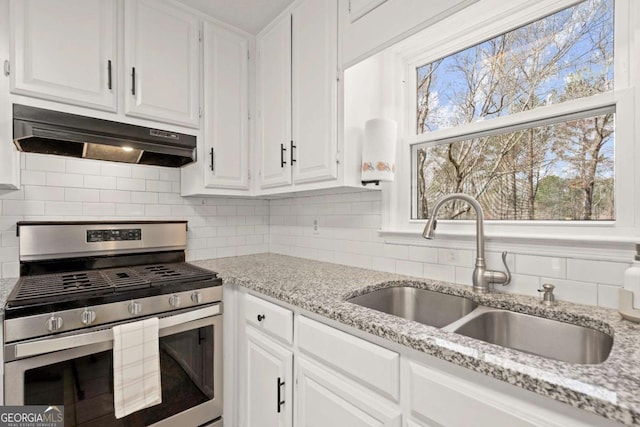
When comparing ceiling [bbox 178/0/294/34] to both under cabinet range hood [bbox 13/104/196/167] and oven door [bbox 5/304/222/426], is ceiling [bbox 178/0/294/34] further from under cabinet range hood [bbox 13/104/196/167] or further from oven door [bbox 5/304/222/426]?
oven door [bbox 5/304/222/426]

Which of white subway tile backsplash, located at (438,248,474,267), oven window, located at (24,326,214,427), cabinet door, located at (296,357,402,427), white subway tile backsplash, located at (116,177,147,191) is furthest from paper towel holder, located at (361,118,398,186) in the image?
white subway tile backsplash, located at (116,177,147,191)

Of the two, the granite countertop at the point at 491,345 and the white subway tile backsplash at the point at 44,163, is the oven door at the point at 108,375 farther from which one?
the white subway tile backsplash at the point at 44,163

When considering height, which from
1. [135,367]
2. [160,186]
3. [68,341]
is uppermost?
[160,186]

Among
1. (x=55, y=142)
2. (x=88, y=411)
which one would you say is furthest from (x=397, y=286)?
(x=55, y=142)

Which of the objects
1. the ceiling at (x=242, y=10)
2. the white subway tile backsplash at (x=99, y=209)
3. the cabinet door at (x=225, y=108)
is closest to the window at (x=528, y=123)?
the ceiling at (x=242, y=10)

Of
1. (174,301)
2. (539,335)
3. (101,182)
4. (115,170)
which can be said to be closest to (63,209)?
(101,182)

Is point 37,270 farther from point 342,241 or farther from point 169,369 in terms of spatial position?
point 342,241

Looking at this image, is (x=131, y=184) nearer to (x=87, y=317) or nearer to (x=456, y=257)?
(x=87, y=317)

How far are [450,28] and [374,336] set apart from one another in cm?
151

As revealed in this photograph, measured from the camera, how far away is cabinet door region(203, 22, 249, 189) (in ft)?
6.63

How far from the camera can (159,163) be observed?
6.62 feet

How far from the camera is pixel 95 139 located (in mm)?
1540

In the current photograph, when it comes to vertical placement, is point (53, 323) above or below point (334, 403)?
above

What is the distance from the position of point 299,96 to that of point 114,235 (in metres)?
1.37
